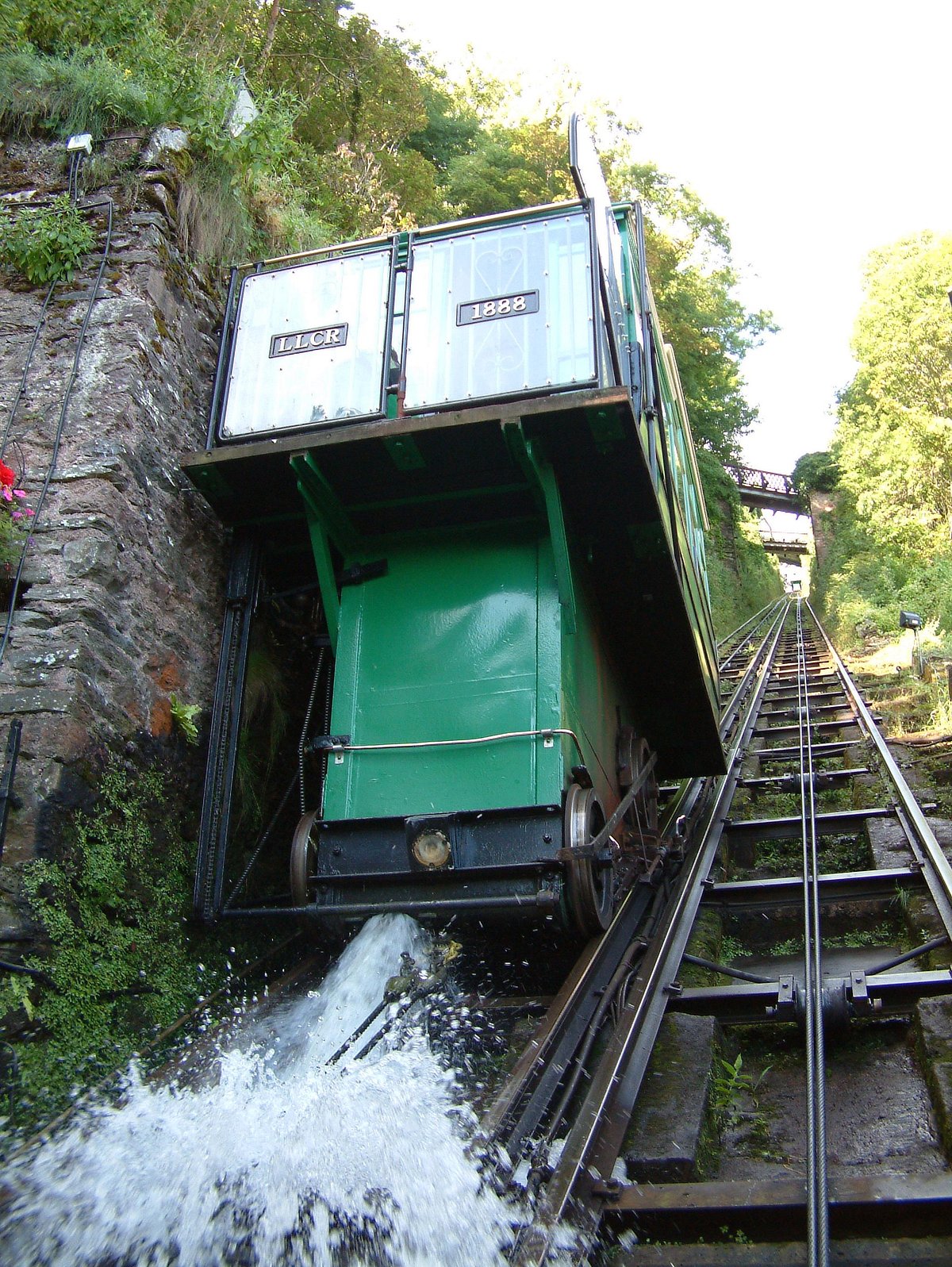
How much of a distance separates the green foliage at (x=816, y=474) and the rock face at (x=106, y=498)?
90.5 feet

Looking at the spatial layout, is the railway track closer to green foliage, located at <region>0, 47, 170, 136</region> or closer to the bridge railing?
green foliage, located at <region>0, 47, 170, 136</region>

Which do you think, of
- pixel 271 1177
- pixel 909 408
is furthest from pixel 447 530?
pixel 909 408

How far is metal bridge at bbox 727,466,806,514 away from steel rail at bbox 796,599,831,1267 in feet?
112

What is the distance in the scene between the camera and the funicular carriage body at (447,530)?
4223mm

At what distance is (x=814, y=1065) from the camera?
11.0ft

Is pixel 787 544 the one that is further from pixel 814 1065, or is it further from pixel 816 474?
pixel 814 1065

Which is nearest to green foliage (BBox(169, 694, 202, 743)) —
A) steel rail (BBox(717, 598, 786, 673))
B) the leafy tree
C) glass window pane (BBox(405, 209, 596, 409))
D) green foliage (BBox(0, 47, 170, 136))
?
glass window pane (BBox(405, 209, 596, 409))

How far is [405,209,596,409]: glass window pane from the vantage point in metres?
4.50

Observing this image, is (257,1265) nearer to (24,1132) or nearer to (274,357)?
(24,1132)

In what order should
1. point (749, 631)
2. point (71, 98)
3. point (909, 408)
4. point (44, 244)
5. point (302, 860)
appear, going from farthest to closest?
point (749, 631) < point (909, 408) < point (71, 98) < point (44, 244) < point (302, 860)

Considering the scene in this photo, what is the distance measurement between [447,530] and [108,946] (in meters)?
2.41

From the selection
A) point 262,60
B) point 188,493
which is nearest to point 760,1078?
point 188,493

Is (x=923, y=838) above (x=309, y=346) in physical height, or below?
below

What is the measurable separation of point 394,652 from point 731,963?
90.1 inches
